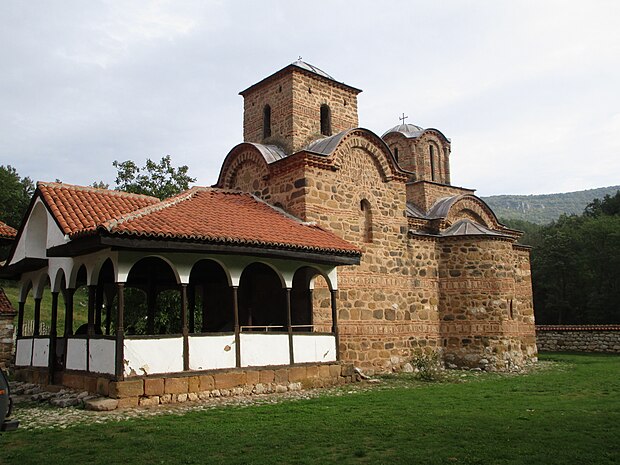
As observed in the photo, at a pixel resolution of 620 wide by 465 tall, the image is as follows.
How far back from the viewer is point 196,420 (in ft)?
23.4

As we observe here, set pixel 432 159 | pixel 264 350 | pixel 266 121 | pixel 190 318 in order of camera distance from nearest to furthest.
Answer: pixel 264 350, pixel 190 318, pixel 266 121, pixel 432 159

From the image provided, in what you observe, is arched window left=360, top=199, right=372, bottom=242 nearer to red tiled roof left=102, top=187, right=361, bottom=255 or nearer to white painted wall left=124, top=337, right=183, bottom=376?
red tiled roof left=102, top=187, right=361, bottom=255

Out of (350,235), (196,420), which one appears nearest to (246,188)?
(350,235)

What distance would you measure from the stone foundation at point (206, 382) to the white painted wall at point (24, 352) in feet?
2.07

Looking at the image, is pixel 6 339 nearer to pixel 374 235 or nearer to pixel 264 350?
pixel 264 350

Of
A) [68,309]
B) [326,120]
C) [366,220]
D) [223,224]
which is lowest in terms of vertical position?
[68,309]

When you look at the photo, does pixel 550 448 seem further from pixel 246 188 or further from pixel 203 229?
pixel 246 188

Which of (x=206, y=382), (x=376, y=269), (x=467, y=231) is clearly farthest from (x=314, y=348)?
(x=467, y=231)

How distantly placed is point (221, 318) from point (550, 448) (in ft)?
31.1

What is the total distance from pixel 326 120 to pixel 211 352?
28.8 ft

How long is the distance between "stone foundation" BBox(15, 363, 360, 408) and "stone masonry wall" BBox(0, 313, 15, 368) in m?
3.09

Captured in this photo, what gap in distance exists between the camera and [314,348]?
10.8m

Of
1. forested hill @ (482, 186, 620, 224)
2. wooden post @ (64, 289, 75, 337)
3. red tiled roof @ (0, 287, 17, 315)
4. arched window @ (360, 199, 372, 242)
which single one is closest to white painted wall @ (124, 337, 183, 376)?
wooden post @ (64, 289, 75, 337)

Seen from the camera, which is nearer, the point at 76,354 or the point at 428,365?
the point at 76,354
